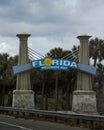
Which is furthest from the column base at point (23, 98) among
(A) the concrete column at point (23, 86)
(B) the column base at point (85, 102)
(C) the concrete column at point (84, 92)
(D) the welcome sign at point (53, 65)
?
(B) the column base at point (85, 102)

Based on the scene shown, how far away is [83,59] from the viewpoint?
4609 cm

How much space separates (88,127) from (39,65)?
73.1ft

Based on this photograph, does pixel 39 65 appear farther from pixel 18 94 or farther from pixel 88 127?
pixel 88 127

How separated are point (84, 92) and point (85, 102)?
1.04 meters

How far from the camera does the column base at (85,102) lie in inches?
1751

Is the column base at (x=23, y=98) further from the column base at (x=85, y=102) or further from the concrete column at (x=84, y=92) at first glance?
the column base at (x=85, y=102)

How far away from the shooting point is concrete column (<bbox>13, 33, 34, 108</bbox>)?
45.6 meters

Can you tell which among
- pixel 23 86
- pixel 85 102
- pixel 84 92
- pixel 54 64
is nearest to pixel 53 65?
pixel 54 64

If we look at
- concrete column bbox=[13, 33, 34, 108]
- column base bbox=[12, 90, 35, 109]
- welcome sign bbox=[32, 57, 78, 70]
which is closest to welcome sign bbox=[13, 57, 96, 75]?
welcome sign bbox=[32, 57, 78, 70]

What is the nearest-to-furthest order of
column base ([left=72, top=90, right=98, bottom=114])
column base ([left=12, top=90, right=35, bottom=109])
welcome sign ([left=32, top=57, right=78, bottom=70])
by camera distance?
column base ([left=72, top=90, right=98, bottom=114]) < welcome sign ([left=32, top=57, right=78, bottom=70]) < column base ([left=12, top=90, right=35, bottom=109])

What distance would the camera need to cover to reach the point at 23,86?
151ft

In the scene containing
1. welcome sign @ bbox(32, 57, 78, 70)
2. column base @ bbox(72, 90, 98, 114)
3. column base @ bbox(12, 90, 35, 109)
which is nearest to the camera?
column base @ bbox(72, 90, 98, 114)

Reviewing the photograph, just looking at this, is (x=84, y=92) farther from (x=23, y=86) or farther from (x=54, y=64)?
(x=23, y=86)

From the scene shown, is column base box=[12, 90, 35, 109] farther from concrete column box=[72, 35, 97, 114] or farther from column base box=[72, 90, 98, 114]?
column base box=[72, 90, 98, 114]
